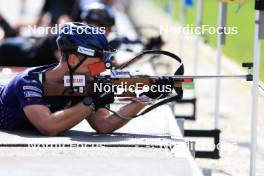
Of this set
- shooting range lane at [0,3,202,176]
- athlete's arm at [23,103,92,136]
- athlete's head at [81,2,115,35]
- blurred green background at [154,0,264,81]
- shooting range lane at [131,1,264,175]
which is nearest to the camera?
shooting range lane at [0,3,202,176]

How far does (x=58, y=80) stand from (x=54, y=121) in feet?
0.99

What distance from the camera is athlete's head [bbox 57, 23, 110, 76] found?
6.28 meters

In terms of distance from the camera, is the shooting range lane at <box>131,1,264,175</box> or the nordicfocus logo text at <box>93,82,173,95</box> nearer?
the nordicfocus logo text at <box>93,82,173,95</box>

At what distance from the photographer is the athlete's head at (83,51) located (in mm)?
6281

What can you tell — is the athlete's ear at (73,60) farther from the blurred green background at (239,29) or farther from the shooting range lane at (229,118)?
the blurred green background at (239,29)

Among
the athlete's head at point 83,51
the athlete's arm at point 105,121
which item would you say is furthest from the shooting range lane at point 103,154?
the athlete's head at point 83,51

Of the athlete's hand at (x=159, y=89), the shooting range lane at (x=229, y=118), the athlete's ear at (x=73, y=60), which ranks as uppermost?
the athlete's ear at (x=73, y=60)

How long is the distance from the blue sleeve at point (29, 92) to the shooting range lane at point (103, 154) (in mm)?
248

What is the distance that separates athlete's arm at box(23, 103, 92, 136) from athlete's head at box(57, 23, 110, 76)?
27 centimetres

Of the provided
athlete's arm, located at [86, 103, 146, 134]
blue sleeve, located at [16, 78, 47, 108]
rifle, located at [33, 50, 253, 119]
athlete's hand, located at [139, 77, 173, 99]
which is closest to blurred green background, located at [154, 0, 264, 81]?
rifle, located at [33, 50, 253, 119]

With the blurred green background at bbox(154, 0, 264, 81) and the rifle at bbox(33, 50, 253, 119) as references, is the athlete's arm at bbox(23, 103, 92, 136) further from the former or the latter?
the blurred green background at bbox(154, 0, 264, 81)

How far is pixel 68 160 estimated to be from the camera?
568cm

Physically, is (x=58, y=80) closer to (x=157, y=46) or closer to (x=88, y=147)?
(x=88, y=147)

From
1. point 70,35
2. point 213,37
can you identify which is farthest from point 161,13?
point 70,35
